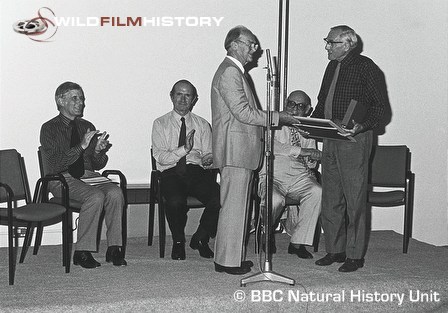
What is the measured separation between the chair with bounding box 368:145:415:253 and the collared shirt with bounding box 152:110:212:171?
1334 millimetres

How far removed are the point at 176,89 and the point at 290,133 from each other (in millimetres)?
947

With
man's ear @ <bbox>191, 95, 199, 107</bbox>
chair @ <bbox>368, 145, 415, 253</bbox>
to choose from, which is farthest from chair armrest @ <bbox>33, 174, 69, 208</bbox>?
chair @ <bbox>368, 145, 415, 253</bbox>

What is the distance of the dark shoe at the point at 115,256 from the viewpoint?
488 centimetres

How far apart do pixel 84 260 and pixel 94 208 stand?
13.8 inches

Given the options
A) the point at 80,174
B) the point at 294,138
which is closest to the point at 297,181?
the point at 294,138

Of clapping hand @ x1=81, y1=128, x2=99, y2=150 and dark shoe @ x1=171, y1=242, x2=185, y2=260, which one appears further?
dark shoe @ x1=171, y1=242, x2=185, y2=260

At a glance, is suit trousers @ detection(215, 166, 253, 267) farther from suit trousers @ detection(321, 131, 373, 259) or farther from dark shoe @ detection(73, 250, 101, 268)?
dark shoe @ detection(73, 250, 101, 268)

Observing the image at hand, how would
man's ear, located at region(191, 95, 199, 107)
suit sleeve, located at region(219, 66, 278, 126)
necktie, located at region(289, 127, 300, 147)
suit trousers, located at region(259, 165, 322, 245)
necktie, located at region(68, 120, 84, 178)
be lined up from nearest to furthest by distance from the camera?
suit sleeve, located at region(219, 66, 278, 126) < necktie, located at region(68, 120, 84, 178) < suit trousers, located at region(259, 165, 322, 245) < necktie, located at region(289, 127, 300, 147) < man's ear, located at region(191, 95, 199, 107)

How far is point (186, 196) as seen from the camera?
5.21 metres

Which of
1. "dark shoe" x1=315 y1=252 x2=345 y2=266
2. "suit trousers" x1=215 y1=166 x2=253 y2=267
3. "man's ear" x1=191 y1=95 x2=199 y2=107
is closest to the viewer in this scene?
"suit trousers" x1=215 y1=166 x2=253 y2=267

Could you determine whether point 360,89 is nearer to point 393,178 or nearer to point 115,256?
point 393,178

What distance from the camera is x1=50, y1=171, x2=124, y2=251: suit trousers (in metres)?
4.84

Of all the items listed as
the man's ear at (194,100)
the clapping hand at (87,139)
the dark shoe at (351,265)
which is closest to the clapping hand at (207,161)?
the man's ear at (194,100)

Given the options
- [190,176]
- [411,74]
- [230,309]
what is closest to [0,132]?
[190,176]
